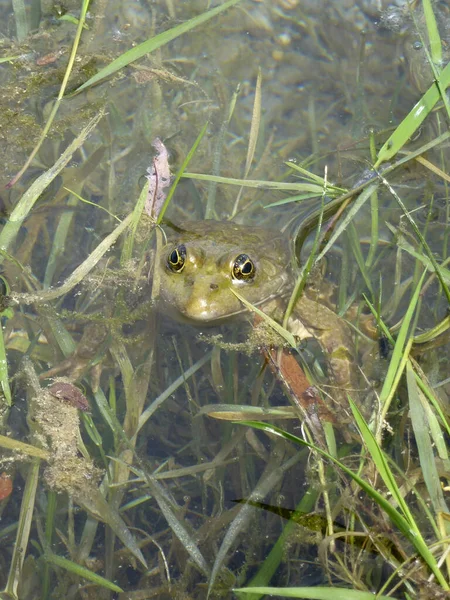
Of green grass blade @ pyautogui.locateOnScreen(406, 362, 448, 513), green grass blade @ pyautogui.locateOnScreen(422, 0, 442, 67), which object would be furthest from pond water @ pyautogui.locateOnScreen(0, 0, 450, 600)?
green grass blade @ pyautogui.locateOnScreen(422, 0, 442, 67)

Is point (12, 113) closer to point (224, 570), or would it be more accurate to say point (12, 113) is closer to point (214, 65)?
point (214, 65)

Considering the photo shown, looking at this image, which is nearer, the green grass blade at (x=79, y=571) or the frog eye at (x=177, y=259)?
the green grass blade at (x=79, y=571)

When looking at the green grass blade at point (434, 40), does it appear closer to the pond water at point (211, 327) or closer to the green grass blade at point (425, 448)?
the pond water at point (211, 327)

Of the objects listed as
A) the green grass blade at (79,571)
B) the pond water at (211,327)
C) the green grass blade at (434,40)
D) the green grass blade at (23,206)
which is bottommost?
the green grass blade at (79,571)

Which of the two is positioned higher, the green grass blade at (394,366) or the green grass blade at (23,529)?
the green grass blade at (394,366)

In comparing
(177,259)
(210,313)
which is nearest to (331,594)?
(210,313)

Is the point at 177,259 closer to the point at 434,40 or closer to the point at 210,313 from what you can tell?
the point at 210,313

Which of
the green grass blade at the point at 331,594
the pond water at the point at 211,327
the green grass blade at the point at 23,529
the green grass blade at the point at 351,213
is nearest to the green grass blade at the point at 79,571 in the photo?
the pond water at the point at 211,327
